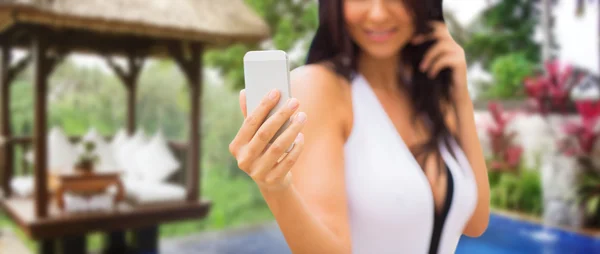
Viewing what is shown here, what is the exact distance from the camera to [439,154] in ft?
2.05

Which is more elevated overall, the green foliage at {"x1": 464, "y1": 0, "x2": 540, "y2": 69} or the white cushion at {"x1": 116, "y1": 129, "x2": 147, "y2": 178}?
the white cushion at {"x1": 116, "y1": 129, "x2": 147, "y2": 178}

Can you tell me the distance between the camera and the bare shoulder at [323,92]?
1.77 feet

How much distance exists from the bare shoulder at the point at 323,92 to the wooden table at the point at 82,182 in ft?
10.5

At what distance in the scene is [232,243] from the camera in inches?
192

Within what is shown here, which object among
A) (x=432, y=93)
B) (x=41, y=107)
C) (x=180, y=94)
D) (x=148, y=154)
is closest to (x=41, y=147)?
(x=41, y=107)

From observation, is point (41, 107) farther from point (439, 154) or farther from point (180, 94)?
point (180, 94)

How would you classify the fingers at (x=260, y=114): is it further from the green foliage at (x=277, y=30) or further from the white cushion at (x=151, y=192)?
the green foliage at (x=277, y=30)

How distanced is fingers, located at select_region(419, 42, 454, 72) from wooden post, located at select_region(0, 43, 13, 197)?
4.38 meters

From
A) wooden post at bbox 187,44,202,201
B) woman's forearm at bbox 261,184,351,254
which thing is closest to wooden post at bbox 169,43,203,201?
wooden post at bbox 187,44,202,201

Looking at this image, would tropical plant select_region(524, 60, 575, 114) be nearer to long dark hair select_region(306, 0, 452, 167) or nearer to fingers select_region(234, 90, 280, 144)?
long dark hair select_region(306, 0, 452, 167)

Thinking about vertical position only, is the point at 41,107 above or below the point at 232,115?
above

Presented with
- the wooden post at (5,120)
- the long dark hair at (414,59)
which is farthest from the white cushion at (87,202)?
the long dark hair at (414,59)

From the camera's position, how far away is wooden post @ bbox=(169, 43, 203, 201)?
404cm

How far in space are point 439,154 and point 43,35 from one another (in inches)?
135
